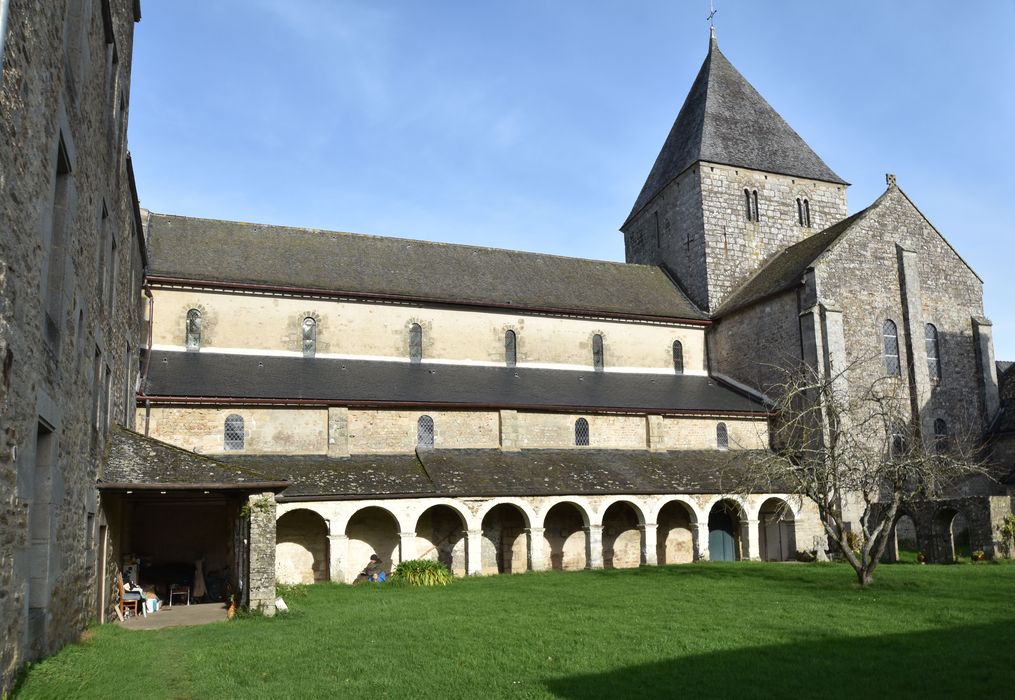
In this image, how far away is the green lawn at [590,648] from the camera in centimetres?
868

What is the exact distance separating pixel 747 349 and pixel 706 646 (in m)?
19.9

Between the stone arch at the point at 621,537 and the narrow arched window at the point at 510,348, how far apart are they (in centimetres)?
598

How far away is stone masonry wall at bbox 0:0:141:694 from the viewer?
22.9ft

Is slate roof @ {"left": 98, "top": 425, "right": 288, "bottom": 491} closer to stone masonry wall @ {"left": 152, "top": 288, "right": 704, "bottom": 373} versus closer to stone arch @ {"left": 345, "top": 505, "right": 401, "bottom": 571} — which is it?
stone arch @ {"left": 345, "top": 505, "right": 401, "bottom": 571}

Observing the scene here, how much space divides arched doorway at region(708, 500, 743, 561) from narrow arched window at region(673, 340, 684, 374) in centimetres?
606

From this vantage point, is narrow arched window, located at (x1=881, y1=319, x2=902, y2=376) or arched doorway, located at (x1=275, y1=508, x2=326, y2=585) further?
narrow arched window, located at (x1=881, y1=319, x2=902, y2=376)

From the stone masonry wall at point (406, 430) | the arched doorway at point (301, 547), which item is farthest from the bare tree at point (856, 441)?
the arched doorway at point (301, 547)

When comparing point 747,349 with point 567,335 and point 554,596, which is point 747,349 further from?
point 554,596

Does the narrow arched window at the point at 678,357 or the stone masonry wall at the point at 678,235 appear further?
the stone masonry wall at the point at 678,235

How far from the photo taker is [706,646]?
10.5 metres

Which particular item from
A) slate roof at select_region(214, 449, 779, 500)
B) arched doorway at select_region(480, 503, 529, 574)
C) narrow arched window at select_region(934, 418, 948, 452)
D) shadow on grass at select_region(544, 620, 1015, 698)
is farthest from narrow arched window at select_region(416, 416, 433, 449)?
narrow arched window at select_region(934, 418, 948, 452)

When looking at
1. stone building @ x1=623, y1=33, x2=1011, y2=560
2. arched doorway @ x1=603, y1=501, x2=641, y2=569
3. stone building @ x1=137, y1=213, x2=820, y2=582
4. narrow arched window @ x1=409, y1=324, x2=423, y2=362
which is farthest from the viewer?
stone building @ x1=623, y1=33, x2=1011, y2=560

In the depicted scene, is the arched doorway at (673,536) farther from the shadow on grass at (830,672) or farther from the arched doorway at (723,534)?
the shadow on grass at (830,672)

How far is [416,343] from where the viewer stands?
26.6 meters
